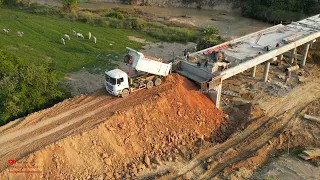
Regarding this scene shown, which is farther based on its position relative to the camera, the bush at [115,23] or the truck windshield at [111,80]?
the bush at [115,23]

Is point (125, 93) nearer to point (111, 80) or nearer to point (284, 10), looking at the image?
point (111, 80)

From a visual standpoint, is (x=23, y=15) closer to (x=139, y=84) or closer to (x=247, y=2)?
(x=139, y=84)

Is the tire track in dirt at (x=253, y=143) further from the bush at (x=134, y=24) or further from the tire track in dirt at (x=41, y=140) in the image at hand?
the bush at (x=134, y=24)

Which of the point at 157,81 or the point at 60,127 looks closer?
the point at 60,127

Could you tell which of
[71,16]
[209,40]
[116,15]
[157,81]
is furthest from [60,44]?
[157,81]

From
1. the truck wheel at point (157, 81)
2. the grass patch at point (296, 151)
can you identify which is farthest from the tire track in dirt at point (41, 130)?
the grass patch at point (296, 151)

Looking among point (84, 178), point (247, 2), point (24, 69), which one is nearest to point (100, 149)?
point (84, 178)

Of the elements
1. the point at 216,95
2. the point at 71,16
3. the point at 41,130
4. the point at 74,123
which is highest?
the point at 71,16
